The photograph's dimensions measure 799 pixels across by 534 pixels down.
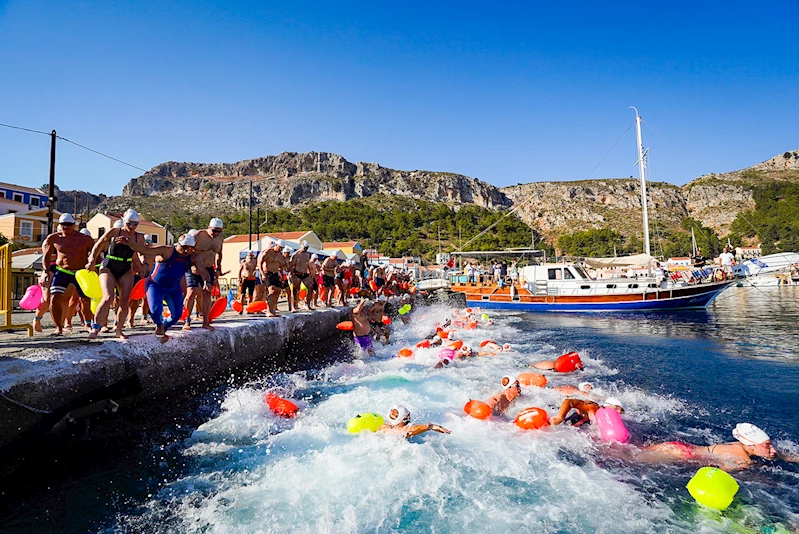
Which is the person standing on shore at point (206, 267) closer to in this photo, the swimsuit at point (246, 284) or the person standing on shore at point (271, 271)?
the person standing on shore at point (271, 271)

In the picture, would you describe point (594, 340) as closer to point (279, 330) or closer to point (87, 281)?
point (279, 330)

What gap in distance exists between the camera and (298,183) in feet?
496

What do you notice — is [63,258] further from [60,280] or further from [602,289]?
[602,289]

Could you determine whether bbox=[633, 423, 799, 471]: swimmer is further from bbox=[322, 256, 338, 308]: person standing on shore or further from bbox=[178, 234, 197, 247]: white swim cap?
bbox=[322, 256, 338, 308]: person standing on shore

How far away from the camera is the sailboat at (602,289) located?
77.5 ft

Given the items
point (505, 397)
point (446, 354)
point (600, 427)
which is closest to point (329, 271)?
point (446, 354)

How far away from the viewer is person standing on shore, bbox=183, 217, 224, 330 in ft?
24.2

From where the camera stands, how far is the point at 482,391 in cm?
824

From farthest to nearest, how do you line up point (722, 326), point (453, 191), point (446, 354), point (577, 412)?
1. point (453, 191)
2. point (722, 326)
3. point (446, 354)
4. point (577, 412)

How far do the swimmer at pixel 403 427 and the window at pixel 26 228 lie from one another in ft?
162

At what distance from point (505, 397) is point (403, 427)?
6.80 feet

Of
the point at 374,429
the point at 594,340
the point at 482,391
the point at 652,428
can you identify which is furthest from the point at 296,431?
the point at 594,340

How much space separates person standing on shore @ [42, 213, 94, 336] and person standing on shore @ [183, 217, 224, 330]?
1531 millimetres

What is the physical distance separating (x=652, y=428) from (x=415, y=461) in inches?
148
